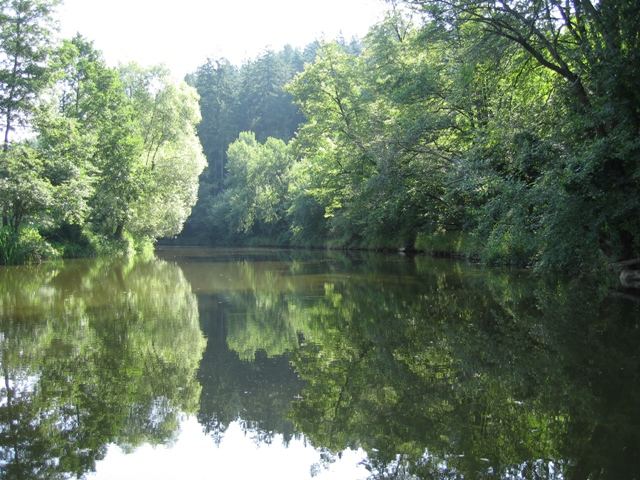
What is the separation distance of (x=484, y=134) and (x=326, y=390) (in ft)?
48.8

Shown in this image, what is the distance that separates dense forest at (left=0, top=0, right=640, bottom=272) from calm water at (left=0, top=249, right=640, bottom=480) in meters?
2.97

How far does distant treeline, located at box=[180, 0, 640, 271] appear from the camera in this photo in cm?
1237

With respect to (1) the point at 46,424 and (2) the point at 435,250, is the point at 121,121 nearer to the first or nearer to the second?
(2) the point at 435,250

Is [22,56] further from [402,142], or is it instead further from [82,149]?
[402,142]

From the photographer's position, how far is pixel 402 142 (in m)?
24.3

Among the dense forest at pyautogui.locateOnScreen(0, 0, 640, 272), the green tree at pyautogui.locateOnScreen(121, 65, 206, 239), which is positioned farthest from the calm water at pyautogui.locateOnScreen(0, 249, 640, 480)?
the green tree at pyautogui.locateOnScreen(121, 65, 206, 239)

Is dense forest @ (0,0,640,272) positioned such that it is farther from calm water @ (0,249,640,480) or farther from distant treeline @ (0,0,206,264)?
calm water @ (0,249,640,480)

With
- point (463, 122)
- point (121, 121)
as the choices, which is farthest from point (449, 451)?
point (121, 121)

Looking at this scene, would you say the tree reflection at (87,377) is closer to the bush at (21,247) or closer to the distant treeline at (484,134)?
the distant treeline at (484,134)

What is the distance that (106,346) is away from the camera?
8711 millimetres

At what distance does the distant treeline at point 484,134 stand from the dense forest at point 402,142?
0.20 ft

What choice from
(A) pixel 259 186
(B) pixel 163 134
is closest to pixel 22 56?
(B) pixel 163 134

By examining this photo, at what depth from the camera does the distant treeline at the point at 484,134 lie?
12.4 meters

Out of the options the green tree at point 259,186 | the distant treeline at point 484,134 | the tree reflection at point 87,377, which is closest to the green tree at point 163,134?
the distant treeline at point 484,134
